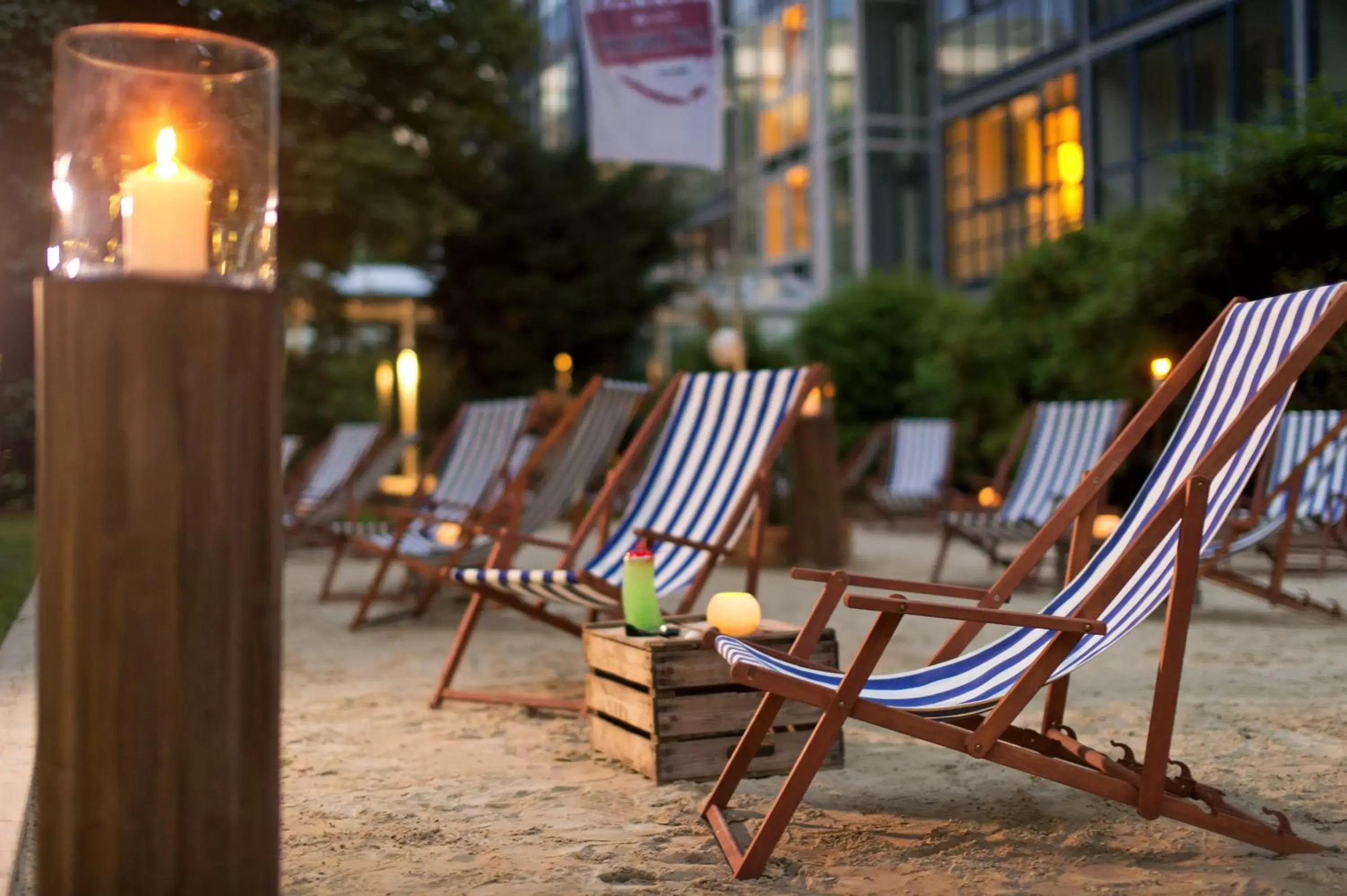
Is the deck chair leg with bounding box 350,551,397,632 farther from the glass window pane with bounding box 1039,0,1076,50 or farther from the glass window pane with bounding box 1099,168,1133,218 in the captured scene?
the glass window pane with bounding box 1039,0,1076,50

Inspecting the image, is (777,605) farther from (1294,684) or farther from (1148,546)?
(1148,546)

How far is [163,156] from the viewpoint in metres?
1.77

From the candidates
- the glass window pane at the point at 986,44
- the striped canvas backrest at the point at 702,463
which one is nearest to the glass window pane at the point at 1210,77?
the glass window pane at the point at 986,44

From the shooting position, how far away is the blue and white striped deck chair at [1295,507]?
5434 mm

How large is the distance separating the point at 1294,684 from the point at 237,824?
11.2 ft

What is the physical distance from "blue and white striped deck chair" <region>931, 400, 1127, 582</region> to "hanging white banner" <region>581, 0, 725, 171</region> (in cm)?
382

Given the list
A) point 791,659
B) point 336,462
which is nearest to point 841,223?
point 336,462

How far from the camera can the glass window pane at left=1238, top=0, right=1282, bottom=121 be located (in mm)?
8883

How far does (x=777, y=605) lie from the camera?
6.49 m

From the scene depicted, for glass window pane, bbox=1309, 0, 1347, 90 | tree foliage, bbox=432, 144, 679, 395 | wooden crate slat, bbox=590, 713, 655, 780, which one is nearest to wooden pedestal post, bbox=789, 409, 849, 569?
glass window pane, bbox=1309, 0, 1347, 90

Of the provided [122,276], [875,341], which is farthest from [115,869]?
[875,341]

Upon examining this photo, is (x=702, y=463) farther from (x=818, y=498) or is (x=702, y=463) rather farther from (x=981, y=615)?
(x=818, y=498)

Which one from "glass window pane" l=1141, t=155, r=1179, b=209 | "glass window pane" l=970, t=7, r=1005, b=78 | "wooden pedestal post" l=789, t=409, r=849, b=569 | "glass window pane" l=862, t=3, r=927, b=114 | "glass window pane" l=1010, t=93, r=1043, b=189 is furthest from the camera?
"glass window pane" l=862, t=3, r=927, b=114

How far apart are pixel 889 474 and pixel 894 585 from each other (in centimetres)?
917
